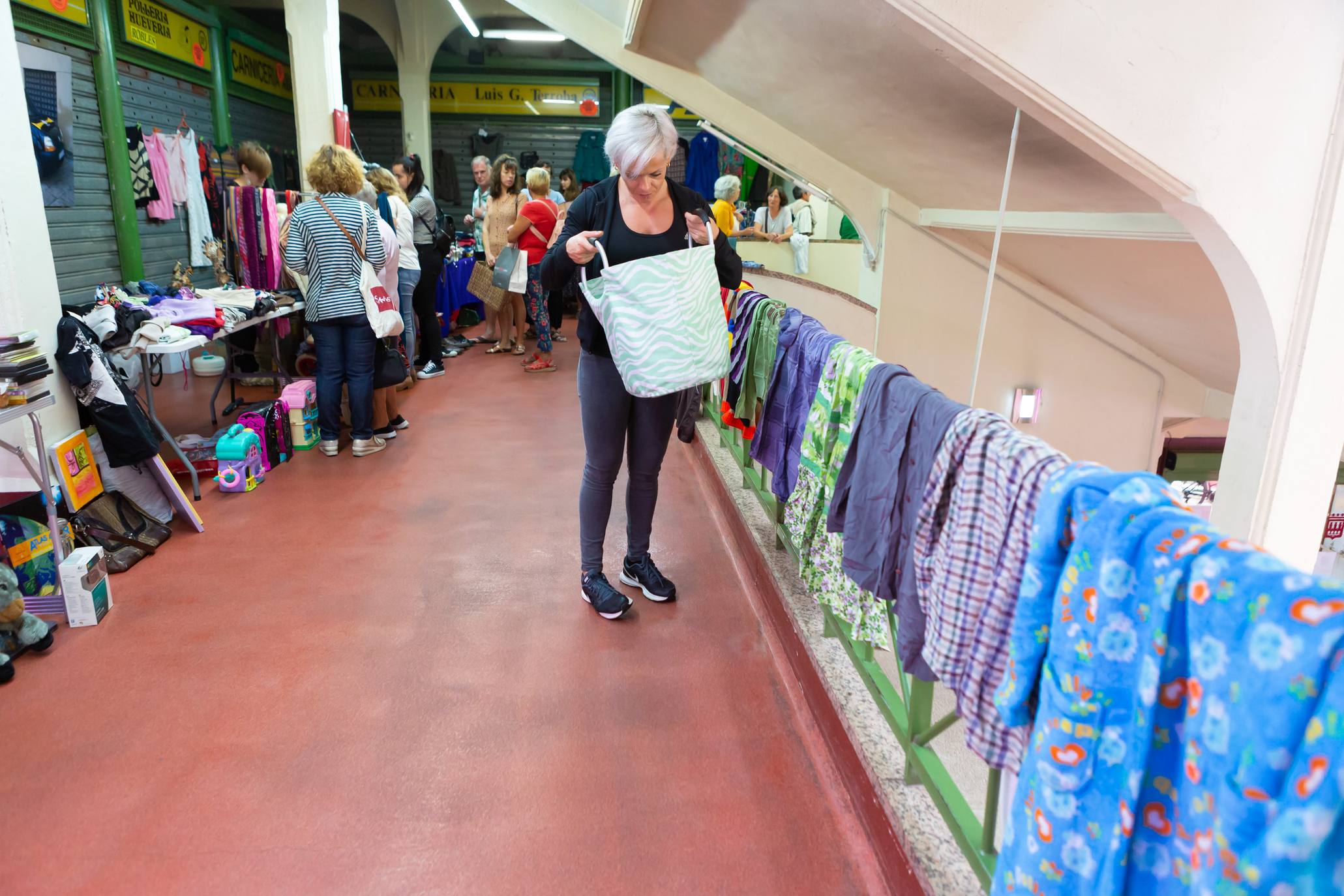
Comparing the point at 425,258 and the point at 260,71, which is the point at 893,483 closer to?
the point at 425,258

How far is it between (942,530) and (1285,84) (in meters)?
1.77

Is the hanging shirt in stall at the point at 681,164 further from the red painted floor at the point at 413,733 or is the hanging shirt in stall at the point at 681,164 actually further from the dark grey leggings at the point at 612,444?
the dark grey leggings at the point at 612,444

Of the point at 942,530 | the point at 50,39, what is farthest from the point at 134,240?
the point at 942,530

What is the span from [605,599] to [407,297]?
386 cm

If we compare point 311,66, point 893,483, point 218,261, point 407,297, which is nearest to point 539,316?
point 407,297

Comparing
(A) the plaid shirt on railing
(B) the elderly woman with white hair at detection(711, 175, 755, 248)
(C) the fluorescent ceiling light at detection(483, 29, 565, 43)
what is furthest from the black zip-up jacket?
(C) the fluorescent ceiling light at detection(483, 29, 565, 43)

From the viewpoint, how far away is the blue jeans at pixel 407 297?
586cm

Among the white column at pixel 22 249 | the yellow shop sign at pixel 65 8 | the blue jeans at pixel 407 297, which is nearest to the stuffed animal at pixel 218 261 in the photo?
the blue jeans at pixel 407 297

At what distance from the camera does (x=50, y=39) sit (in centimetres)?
622

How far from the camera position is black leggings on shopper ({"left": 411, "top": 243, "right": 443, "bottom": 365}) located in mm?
6590

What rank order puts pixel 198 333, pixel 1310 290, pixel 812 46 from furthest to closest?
pixel 198 333
pixel 812 46
pixel 1310 290

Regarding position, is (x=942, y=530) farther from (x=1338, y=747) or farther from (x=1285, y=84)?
(x=1285, y=84)

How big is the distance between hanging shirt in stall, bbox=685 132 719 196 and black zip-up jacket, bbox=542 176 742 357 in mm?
11192

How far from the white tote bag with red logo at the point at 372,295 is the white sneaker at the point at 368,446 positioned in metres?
0.61
